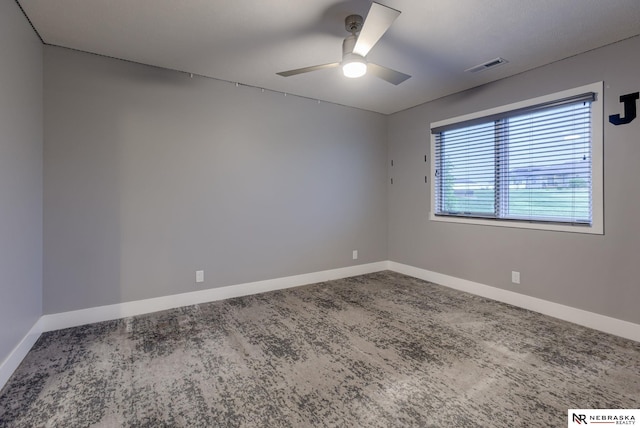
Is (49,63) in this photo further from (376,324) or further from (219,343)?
(376,324)

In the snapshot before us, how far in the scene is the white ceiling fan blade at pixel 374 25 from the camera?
5.88 feet

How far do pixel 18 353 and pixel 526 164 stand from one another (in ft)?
15.8

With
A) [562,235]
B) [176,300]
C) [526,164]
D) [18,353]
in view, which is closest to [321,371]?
[176,300]

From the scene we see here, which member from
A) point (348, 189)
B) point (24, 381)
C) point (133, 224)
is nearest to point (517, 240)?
point (348, 189)

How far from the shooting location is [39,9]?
216cm

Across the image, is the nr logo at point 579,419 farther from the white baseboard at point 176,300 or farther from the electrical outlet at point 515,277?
the white baseboard at point 176,300

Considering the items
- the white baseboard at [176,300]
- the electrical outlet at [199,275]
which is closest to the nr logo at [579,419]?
the white baseboard at [176,300]

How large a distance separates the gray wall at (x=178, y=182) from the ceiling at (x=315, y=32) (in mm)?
377

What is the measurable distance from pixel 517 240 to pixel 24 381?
4.44 m

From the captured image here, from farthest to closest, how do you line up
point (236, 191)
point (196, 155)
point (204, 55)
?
point (236, 191), point (196, 155), point (204, 55)

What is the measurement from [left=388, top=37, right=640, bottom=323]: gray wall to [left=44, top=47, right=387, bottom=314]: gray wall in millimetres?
1133

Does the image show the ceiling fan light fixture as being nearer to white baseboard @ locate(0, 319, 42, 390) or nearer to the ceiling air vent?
the ceiling air vent

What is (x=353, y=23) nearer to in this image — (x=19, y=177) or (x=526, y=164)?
(x=526, y=164)

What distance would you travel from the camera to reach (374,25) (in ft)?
6.37
